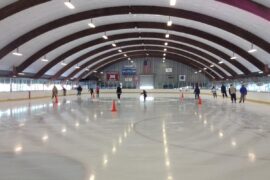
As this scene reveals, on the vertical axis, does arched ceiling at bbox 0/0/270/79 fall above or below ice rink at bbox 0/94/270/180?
above

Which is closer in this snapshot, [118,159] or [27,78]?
[118,159]

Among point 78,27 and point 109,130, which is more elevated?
point 78,27

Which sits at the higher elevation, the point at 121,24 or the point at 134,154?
the point at 121,24

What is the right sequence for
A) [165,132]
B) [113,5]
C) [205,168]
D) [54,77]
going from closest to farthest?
[205,168], [165,132], [113,5], [54,77]

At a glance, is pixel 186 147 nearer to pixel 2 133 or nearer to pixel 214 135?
pixel 214 135

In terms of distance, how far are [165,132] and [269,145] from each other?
10.5ft

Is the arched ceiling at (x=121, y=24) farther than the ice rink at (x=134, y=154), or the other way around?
the arched ceiling at (x=121, y=24)

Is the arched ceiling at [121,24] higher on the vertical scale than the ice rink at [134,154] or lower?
higher

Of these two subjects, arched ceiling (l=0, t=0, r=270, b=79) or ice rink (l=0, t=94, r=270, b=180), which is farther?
arched ceiling (l=0, t=0, r=270, b=79)

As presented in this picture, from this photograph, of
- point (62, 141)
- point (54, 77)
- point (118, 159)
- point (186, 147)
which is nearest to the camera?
point (118, 159)

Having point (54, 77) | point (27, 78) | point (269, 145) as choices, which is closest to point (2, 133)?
point (269, 145)

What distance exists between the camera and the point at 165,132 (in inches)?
403

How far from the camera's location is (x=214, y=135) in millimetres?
9531

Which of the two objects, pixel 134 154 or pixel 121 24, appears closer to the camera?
pixel 134 154
